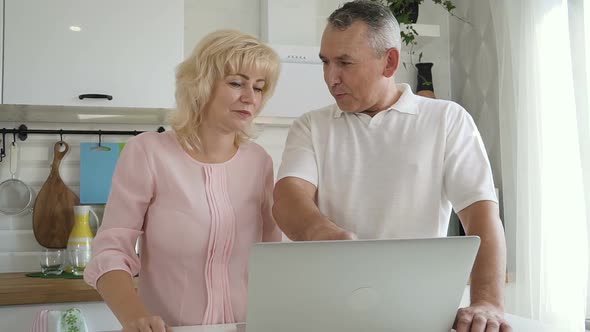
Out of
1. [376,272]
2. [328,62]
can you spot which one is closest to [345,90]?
[328,62]

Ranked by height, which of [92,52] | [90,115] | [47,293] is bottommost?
[47,293]

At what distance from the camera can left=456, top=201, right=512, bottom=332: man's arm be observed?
98 cm

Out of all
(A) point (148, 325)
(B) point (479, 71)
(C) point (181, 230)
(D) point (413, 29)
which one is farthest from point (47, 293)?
(B) point (479, 71)

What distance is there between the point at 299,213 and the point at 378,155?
0.25 m

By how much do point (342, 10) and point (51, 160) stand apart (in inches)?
63.6

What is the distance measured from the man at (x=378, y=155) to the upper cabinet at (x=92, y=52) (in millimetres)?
1091

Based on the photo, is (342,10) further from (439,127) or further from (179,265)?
(179,265)

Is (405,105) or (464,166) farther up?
(405,105)

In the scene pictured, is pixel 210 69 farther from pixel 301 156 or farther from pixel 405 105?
pixel 405 105

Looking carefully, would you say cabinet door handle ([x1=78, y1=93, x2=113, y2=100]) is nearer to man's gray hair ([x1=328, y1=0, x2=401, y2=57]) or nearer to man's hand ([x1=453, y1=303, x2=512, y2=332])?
man's gray hair ([x1=328, y1=0, x2=401, y2=57])

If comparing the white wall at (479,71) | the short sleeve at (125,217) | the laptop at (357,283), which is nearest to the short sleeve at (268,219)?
the short sleeve at (125,217)

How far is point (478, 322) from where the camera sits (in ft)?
3.19

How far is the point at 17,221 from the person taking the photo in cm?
259

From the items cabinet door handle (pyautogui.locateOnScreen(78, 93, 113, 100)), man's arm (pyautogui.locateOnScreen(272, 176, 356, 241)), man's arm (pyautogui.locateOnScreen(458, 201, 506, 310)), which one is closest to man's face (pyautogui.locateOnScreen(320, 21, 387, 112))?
man's arm (pyautogui.locateOnScreen(272, 176, 356, 241))
